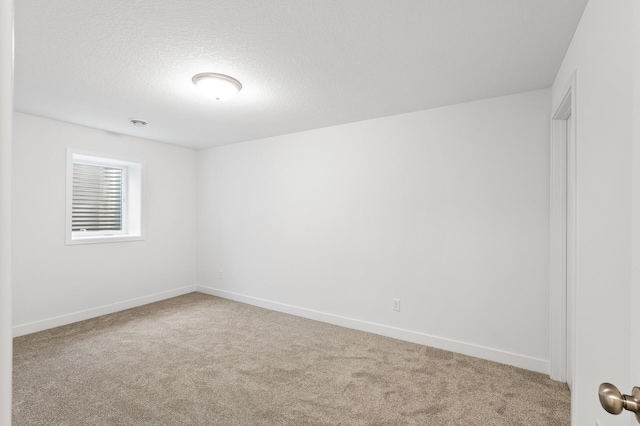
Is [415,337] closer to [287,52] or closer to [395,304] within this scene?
[395,304]

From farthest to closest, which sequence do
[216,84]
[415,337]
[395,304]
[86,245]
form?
[86,245], [395,304], [415,337], [216,84]

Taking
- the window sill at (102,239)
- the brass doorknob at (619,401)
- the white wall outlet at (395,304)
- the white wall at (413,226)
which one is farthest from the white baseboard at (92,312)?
the brass doorknob at (619,401)

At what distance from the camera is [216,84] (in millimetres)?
2490

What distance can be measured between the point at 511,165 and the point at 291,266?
2755 mm

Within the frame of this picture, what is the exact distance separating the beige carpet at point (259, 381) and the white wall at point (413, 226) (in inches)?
14.8

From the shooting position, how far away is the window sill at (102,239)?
388 centimetres

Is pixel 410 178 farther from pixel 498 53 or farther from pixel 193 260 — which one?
pixel 193 260

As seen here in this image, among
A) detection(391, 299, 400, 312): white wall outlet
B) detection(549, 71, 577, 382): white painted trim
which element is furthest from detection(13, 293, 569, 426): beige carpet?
detection(391, 299, 400, 312): white wall outlet

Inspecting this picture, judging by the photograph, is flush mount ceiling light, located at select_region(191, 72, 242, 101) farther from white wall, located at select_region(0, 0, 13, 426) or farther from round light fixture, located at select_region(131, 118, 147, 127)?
white wall, located at select_region(0, 0, 13, 426)

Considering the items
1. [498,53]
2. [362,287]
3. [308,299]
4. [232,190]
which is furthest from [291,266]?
[498,53]

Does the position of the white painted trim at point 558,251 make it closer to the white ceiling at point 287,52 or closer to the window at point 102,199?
the white ceiling at point 287,52

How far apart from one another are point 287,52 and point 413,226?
2.09 m

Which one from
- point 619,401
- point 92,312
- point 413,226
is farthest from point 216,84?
point 92,312

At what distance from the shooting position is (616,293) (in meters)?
1.14
